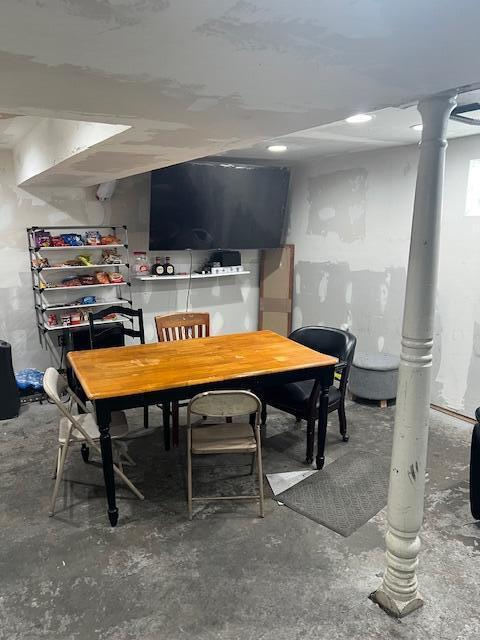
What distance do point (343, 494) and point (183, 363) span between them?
135 centimetres

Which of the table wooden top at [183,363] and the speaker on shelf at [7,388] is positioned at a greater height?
the table wooden top at [183,363]

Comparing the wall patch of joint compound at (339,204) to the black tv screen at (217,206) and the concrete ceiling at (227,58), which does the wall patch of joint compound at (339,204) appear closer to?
the black tv screen at (217,206)

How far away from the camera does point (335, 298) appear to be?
197 inches

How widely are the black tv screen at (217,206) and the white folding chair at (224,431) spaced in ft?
8.28

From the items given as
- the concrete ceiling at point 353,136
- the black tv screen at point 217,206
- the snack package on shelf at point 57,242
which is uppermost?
the concrete ceiling at point 353,136

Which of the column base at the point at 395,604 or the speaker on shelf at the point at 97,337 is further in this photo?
the speaker on shelf at the point at 97,337

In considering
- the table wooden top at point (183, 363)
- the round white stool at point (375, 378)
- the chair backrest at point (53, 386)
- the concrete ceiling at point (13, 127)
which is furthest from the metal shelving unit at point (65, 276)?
the round white stool at point (375, 378)

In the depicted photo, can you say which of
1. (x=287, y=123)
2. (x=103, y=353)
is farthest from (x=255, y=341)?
(x=287, y=123)

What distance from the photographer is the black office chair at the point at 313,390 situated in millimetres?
3187

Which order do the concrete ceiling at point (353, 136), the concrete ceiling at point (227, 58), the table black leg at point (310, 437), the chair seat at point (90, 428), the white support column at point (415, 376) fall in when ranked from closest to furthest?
the concrete ceiling at point (227, 58), the white support column at point (415, 376), the chair seat at point (90, 428), the concrete ceiling at point (353, 136), the table black leg at point (310, 437)

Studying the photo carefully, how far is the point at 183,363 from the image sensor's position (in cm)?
299

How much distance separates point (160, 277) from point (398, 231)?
8.28 ft

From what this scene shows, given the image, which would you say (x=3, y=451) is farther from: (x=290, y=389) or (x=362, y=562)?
(x=362, y=562)

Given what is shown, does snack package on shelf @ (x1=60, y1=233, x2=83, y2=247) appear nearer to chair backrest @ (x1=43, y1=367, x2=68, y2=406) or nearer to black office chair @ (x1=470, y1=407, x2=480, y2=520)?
chair backrest @ (x1=43, y1=367, x2=68, y2=406)
